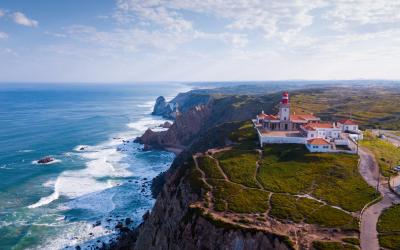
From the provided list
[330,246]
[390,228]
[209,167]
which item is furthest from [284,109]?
[330,246]

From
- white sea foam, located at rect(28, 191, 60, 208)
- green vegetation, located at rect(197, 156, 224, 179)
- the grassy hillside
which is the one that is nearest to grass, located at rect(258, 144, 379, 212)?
the grassy hillside

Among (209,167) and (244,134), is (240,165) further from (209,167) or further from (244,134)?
(244,134)

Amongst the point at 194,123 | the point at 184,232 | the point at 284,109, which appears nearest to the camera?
the point at 184,232

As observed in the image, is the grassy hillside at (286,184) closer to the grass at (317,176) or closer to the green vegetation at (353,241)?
the grass at (317,176)

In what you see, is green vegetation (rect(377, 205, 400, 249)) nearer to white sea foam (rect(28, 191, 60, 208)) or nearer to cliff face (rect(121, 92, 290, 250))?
cliff face (rect(121, 92, 290, 250))

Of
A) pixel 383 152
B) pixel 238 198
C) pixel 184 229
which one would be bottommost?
pixel 184 229

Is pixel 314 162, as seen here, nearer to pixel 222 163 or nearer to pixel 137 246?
pixel 222 163

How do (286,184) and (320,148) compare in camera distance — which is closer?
(286,184)

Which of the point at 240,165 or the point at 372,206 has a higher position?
the point at 240,165
